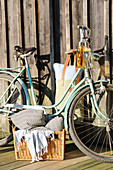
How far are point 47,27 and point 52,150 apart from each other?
1.63m

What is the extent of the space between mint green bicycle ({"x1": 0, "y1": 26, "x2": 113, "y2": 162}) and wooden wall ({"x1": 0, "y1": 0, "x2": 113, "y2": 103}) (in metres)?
0.22

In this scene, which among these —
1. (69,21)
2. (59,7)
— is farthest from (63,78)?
(59,7)

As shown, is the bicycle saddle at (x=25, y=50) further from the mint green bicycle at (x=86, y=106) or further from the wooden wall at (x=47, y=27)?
the wooden wall at (x=47, y=27)

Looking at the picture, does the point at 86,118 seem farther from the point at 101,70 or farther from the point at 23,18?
the point at 23,18

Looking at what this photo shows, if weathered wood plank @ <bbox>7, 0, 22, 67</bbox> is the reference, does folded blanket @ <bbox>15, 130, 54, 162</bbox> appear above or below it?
below

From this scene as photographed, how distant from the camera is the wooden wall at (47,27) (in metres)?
3.03

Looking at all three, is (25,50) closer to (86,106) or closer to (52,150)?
(86,106)

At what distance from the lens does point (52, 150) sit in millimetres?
2732

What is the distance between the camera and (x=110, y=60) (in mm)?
2998

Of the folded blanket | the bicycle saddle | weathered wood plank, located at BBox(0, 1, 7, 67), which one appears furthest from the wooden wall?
the folded blanket

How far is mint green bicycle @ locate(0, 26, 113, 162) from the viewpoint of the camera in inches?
106

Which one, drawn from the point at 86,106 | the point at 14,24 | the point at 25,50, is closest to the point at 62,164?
the point at 86,106

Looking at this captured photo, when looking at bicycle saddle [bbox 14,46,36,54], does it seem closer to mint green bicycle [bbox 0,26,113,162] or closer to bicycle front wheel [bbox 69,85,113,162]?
mint green bicycle [bbox 0,26,113,162]

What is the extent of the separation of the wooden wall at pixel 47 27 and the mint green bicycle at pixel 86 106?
22 cm
